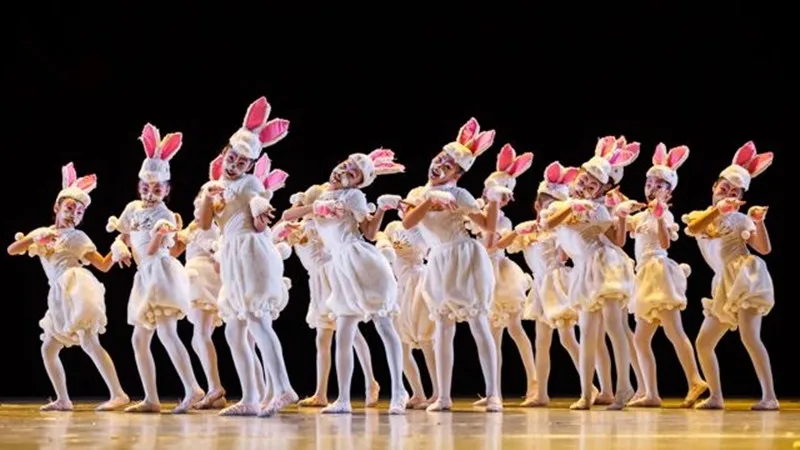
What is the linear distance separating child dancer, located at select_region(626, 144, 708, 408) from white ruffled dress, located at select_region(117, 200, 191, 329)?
2.67m

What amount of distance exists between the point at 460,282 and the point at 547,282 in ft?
3.84

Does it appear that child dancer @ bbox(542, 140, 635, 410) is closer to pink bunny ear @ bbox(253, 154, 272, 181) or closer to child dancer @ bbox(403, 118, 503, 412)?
child dancer @ bbox(403, 118, 503, 412)

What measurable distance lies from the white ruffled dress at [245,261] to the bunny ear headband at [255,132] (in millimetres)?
158

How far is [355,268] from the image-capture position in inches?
282

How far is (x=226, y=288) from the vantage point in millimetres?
6988

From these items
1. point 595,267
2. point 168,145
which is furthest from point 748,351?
point 168,145

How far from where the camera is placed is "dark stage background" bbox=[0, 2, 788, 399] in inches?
412

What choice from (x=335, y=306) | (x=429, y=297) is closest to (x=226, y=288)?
(x=335, y=306)

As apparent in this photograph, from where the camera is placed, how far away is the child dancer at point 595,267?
7.77 metres

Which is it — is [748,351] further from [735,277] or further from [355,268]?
[355,268]

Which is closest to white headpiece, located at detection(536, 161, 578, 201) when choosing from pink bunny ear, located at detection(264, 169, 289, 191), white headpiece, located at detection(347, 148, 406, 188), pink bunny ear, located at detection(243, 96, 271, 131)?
white headpiece, located at detection(347, 148, 406, 188)

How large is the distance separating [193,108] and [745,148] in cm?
427

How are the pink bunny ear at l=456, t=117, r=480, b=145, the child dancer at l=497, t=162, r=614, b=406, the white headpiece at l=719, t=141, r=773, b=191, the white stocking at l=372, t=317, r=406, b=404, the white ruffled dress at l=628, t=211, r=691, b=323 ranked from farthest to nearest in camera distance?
the child dancer at l=497, t=162, r=614, b=406 < the white ruffled dress at l=628, t=211, r=691, b=323 < the white headpiece at l=719, t=141, r=773, b=191 < the pink bunny ear at l=456, t=117, r=480, b=145 < the white stocking at l=372, t=317, r=406, b=404

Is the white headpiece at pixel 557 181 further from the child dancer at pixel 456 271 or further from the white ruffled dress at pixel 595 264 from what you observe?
the child dancer at pixel 456 271
